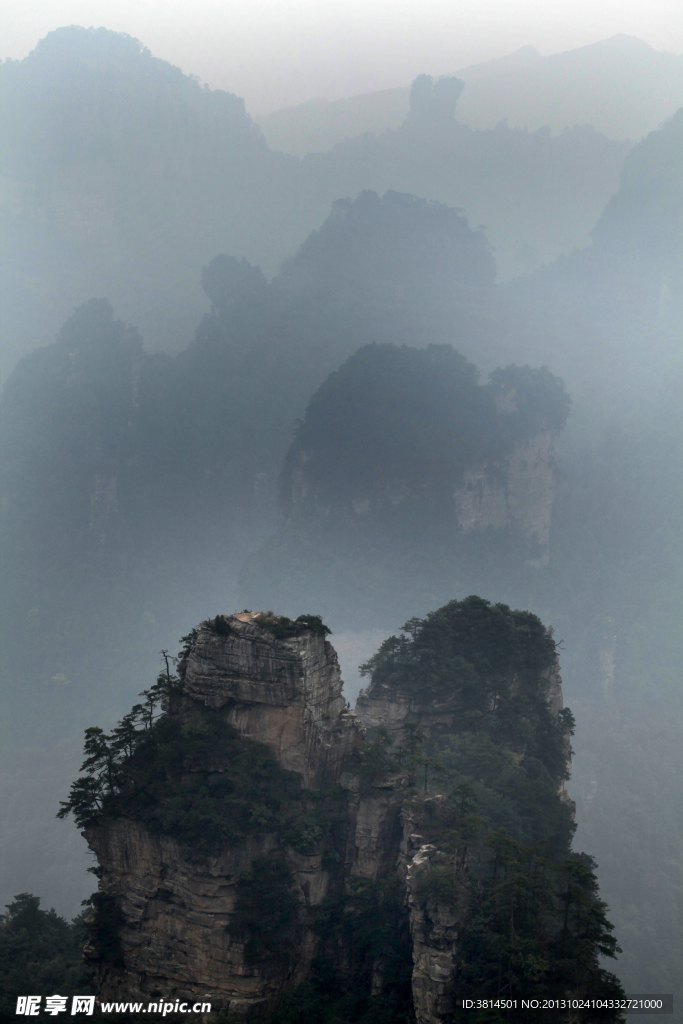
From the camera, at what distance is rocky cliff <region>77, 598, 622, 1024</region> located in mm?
19062

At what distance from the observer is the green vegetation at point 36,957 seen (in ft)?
74.5

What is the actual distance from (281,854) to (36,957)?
12495 millimetres

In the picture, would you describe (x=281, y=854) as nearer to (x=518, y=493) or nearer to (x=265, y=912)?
(x=265, y=912)

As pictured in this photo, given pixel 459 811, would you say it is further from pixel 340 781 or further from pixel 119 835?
pixel 119 835

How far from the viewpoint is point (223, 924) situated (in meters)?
19.8

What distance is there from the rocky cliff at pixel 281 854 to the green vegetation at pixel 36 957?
2.78 m

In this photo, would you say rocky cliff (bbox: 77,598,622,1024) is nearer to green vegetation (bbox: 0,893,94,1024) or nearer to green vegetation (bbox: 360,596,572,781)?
green vegetation (bbox: 0,893,94,1024)

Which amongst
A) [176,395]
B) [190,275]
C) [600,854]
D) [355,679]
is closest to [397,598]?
[355,679]

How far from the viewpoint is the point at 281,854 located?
2095 centimetres

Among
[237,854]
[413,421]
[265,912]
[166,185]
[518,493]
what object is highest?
[166,185]

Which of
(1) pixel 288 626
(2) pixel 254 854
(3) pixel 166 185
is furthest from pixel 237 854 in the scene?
Answer: (3) pixel 166 185

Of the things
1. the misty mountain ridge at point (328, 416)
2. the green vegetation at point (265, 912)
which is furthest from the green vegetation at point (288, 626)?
the misty mountain ridge at point (328, 416)

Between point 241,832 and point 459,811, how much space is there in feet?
20.4

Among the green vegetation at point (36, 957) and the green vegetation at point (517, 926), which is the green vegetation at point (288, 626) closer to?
the green vegetation at point (517, 926)
